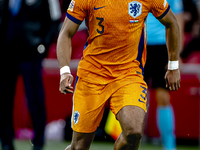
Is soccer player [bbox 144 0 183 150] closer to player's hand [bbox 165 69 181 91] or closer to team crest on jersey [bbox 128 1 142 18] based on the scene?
player's hand [bbox 165 69 181 91]

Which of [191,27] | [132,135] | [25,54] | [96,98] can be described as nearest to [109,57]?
[96,98]

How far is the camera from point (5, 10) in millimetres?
5023

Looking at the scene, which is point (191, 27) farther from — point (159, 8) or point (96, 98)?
point (96, 98)

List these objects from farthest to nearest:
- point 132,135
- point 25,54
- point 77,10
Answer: point 25,54 → point 77,10 → point 132,135

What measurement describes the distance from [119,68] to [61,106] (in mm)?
3596

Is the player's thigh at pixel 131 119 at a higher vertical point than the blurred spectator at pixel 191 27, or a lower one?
higher

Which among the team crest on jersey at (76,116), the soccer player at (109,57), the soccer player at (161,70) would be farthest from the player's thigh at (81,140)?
the soccer player at (161,70)

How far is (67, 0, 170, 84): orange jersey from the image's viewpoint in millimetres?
3533

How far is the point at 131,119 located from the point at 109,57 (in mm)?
663

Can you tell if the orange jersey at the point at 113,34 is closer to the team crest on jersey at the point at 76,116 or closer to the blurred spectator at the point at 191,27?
the team crest on jersey at the point at 76,116

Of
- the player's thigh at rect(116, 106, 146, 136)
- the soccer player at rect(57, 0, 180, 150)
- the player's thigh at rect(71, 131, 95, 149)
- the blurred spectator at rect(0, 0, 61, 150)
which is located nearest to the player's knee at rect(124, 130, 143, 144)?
the player's thigh at rect(116, 106, 146, 136)

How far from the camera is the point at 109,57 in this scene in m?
3.67

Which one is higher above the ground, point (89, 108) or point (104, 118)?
point (89, 108)

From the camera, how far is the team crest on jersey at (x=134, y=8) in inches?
139
